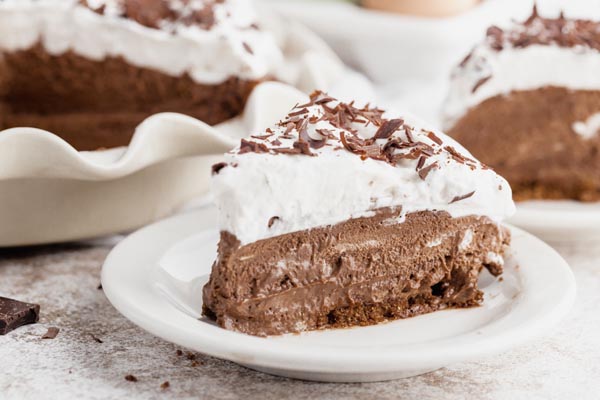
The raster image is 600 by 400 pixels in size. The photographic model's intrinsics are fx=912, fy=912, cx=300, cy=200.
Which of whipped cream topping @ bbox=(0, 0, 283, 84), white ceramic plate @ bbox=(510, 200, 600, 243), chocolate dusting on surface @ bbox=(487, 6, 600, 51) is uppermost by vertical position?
chocolate dusting on surface @ bbox=(487, 6, 600, 51)

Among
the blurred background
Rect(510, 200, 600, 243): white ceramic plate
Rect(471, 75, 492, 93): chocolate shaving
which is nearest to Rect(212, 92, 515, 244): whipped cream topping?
Rect(510, 200, 600, 243): white ceramic plate

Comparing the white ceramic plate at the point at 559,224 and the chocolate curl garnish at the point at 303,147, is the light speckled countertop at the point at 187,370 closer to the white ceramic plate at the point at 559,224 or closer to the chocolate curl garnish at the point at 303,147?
the white ceramic plate at the point at 559,224

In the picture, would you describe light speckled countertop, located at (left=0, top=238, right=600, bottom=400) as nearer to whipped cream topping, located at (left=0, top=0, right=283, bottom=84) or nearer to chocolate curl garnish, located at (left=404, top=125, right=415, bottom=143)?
chocolate curl garnish, located at (left=404, top=125, right=415, bottom=143)

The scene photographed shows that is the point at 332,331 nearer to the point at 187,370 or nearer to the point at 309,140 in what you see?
the point at 187,370

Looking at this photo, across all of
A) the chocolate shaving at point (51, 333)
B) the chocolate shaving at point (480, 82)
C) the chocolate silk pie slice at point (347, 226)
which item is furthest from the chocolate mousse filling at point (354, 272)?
the chocolate shaving at point (480, 82)

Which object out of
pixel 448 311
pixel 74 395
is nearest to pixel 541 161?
pixel 448 311

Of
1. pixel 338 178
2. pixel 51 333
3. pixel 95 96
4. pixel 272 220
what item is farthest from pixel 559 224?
pixel 95 96
